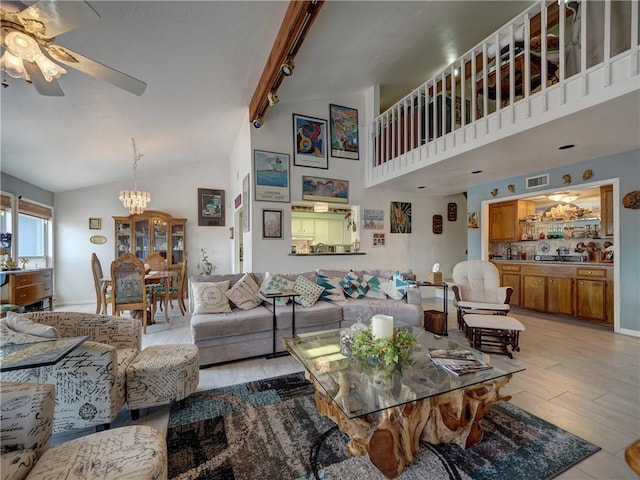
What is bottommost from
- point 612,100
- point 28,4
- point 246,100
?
point 612,100

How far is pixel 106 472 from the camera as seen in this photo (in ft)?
3.19

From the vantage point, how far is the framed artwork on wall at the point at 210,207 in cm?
652

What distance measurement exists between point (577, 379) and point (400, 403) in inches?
88.1

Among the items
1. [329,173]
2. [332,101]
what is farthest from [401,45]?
[329,173]

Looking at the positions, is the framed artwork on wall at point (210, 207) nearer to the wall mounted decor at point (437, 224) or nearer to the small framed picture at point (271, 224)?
the small framed picture at point (271, 224)

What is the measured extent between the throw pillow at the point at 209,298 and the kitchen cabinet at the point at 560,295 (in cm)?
522

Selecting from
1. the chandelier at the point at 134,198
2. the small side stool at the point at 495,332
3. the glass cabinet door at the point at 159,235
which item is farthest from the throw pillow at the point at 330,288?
the glass cabinet door at the point at 159,235

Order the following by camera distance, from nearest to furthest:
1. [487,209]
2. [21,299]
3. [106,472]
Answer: [106,472] → [21,299] → [487,209]

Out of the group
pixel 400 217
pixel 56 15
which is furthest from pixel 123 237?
pixel 400 217

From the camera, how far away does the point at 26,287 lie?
3.86 metres

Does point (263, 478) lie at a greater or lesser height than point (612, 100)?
lesser

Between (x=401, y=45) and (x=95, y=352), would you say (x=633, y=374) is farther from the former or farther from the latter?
(x=401, y=45)

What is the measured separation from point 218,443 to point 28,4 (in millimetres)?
2813

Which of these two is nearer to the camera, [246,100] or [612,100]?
[612,100]
